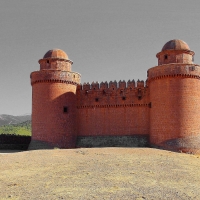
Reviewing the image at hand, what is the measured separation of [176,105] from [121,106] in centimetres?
439

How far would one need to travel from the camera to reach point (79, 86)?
2436cm

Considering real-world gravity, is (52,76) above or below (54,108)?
above

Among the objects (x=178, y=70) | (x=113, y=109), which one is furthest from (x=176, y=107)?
(x=113, y=109)

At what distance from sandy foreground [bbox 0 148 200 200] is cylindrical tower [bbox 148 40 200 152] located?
3004 mm

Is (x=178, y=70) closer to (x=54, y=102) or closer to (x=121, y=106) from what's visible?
(x=121, y=106)

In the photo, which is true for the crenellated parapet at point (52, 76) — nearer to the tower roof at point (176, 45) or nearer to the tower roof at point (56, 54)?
the tower roof at point (56, 54)

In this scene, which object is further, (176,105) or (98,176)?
(176,105)

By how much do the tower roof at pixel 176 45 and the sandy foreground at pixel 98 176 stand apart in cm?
803

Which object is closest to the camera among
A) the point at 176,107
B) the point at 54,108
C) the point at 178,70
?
the point at 176,107

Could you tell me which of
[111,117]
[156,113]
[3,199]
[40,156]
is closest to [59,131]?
[111,117]

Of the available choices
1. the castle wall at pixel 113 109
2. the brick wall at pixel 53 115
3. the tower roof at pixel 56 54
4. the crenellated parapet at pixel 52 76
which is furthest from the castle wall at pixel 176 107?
the tower roof at pixel 56 54

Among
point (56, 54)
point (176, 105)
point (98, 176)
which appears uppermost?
point (56, 54)

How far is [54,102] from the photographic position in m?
22.8

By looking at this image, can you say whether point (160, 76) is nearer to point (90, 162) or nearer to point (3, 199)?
point (90, 162)
